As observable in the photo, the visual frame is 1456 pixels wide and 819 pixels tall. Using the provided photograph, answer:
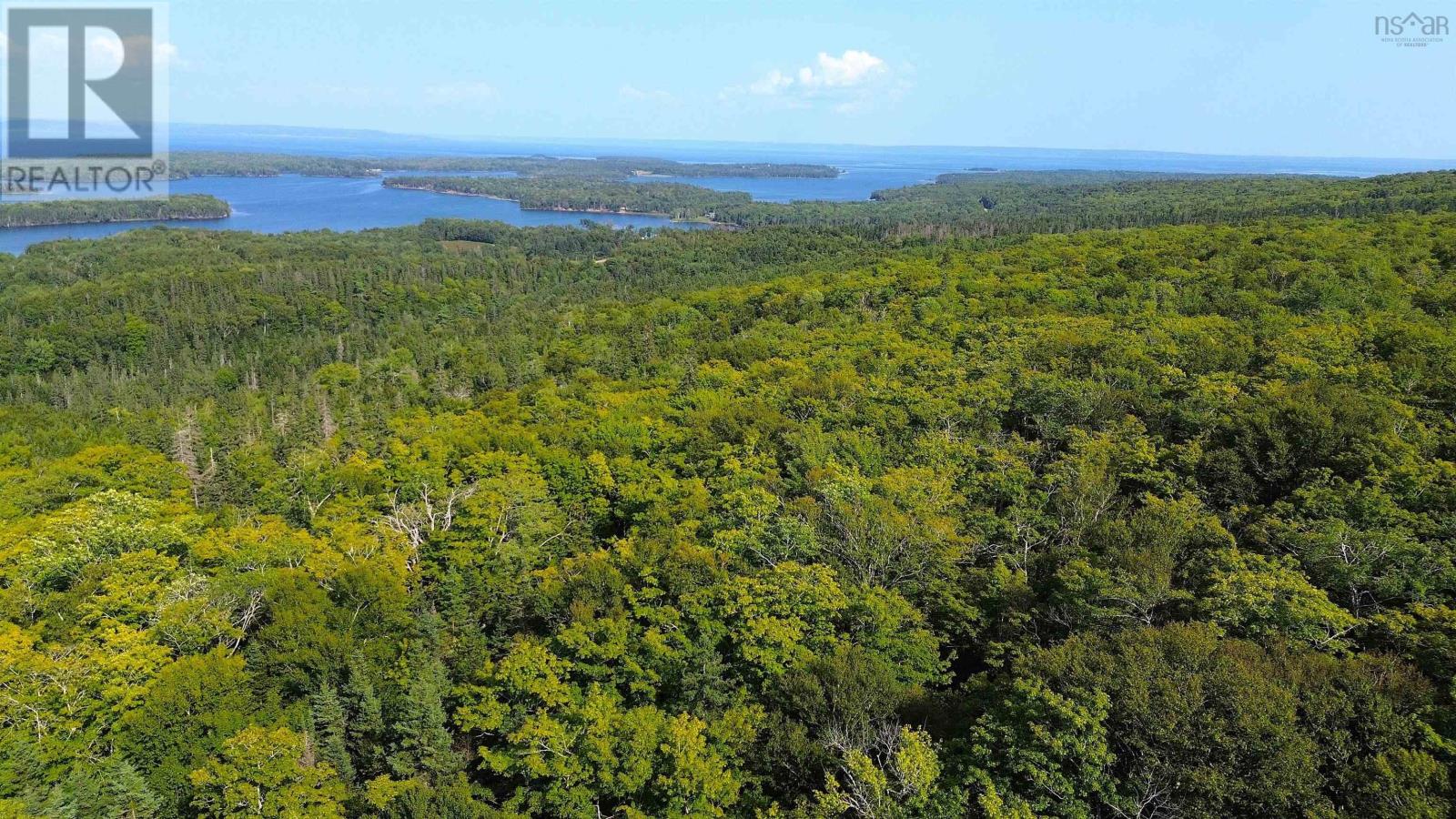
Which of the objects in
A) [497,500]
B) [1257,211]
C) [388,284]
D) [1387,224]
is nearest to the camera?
[497,500]

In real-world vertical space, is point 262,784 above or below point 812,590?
below

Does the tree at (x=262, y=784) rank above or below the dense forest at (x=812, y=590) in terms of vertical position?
below

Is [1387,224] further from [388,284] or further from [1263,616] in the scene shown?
[388,284]

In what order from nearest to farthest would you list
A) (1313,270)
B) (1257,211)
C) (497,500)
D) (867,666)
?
(867,666) → (497,500) → (1313,270) → (1257,211)

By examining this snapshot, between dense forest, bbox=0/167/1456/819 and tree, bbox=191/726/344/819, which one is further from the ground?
dense forest, bbox=0/167/1456/819

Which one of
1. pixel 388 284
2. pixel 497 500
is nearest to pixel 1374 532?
pixel 497 500

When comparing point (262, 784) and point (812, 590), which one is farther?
point (812, 590)

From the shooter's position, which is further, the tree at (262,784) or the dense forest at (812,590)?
the tree at (262,784)

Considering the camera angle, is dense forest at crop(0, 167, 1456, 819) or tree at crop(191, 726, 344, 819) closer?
dense forest at crop(0, 167, 1456, 819)
